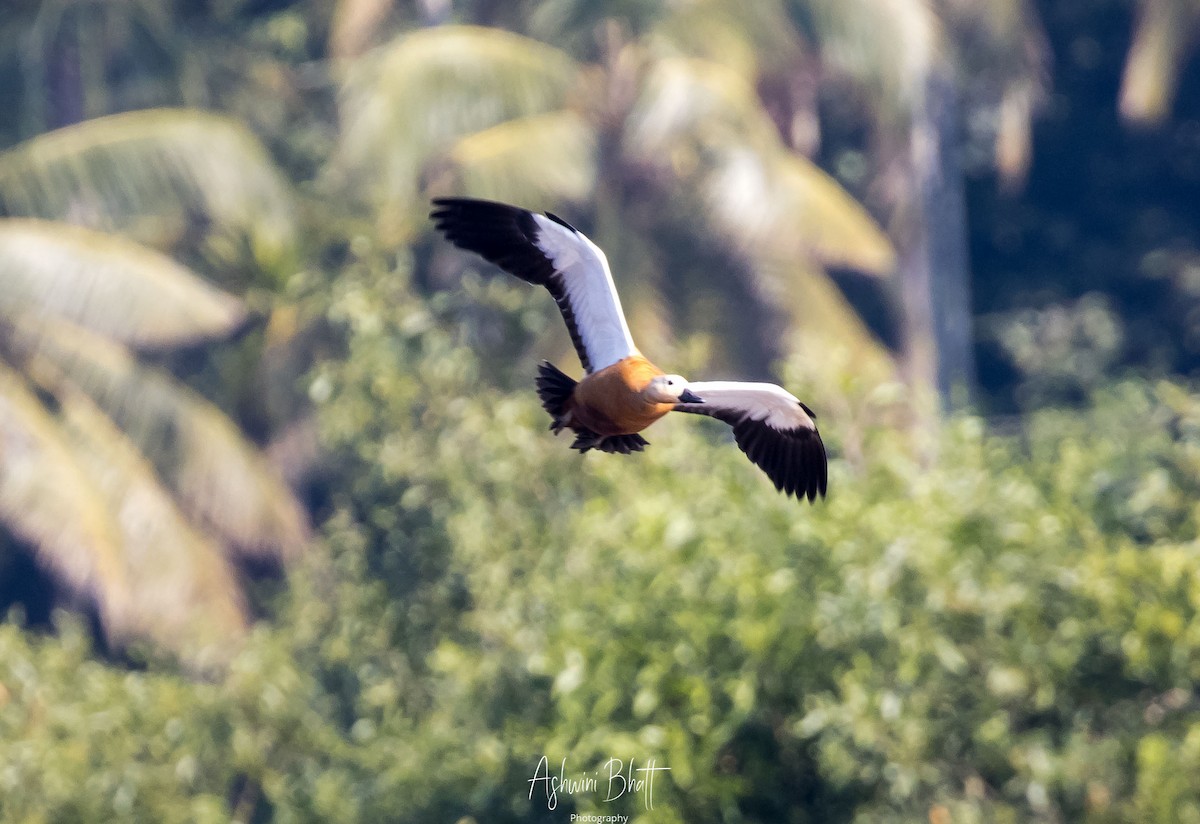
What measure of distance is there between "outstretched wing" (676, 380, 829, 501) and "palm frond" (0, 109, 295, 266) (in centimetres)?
735

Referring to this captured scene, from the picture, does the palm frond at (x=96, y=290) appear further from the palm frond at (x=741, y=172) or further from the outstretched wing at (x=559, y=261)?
the outstretched wing at (x=559, y=261)

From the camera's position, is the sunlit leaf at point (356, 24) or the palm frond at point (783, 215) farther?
the sunlit leaf at point (356, 24)

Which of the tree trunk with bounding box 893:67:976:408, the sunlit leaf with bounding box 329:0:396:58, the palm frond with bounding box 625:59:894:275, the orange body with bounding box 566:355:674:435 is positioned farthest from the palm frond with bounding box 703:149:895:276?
the orange body with bounding box 566:355:674:435

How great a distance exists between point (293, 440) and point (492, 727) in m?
6.12

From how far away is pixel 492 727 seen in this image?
8.13 meters

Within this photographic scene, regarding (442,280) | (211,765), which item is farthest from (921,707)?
(442,280)

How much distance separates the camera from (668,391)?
4648 mm

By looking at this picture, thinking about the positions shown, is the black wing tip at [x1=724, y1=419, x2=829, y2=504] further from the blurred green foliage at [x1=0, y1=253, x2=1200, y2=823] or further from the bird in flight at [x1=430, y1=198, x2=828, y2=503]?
the blurred green foliage at [x1=0, y1=253, x2=1200, y2=823]

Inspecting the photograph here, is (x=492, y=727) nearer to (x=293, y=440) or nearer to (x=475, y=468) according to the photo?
(x=475, y=468)

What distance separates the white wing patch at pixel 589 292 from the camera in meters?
5.00

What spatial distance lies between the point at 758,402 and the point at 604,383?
0.45 meters

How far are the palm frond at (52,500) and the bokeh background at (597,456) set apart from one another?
27mm

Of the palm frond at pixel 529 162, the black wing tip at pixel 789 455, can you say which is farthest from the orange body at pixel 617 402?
the palm frond at pixel 529 162

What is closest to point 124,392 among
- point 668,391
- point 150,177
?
point 150,177
